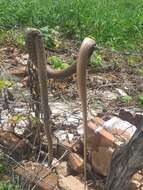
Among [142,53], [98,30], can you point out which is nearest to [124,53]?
[142,53]

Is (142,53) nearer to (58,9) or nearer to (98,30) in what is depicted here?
(98,30)

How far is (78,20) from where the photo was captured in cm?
648

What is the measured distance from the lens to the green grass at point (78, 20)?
6216 mm

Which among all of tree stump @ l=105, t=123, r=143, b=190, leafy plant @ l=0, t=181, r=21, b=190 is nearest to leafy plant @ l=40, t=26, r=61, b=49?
leafy plant @ l=0, t=181, r=21, b=190

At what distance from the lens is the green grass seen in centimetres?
622

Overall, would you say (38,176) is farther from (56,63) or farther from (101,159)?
(56,63)

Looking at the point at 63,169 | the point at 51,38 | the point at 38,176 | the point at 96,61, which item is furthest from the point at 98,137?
the point at 51,38

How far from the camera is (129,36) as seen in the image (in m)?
6.46

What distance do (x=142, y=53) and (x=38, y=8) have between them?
1.53 m

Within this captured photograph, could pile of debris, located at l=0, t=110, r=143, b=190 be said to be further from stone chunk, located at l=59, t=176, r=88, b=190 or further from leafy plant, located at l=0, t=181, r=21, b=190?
leafy plant, located at l=0, t=181, r=21, b=190

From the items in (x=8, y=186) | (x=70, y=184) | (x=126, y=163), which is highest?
(x=126, y=163)

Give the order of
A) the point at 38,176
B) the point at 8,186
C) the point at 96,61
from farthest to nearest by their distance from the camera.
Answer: the point at 96,61 → the point at 38,176 → the point at 8,186

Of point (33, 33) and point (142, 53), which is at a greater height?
point (33, 33)

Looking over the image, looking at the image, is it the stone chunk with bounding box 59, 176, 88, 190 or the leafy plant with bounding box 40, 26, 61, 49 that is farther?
the leafy plant with bounding box 40, 26, 61, 49
